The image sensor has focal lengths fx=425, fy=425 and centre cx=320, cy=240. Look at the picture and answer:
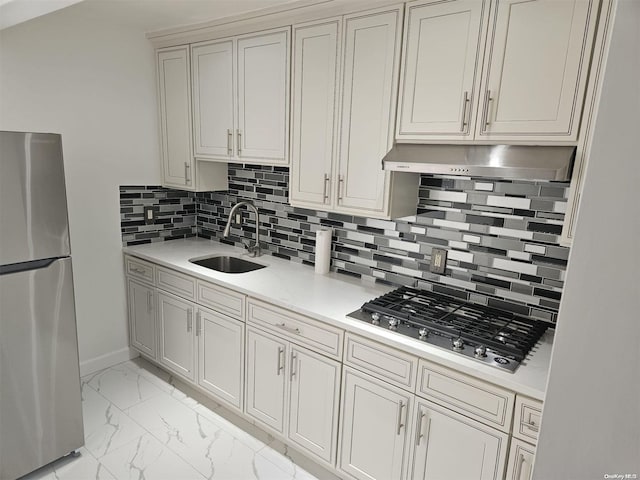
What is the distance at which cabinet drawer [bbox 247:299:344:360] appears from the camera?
2018mm

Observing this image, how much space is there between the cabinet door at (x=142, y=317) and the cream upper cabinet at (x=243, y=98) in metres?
1.06

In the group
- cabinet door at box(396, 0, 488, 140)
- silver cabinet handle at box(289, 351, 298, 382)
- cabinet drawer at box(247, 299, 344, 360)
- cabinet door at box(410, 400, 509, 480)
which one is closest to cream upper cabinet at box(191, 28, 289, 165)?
cabinet door at box(396, 0, 488, 140)

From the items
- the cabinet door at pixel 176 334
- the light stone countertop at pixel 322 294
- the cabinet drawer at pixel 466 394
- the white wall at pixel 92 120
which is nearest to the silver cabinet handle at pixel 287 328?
the light stone countertop at pixel 322 294

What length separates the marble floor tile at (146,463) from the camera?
2178mm

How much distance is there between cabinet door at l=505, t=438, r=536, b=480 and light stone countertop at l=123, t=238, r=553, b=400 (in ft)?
0.69

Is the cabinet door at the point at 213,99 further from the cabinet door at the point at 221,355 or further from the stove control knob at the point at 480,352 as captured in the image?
the stove control knob at the point at 480,352

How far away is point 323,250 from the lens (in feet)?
8.68

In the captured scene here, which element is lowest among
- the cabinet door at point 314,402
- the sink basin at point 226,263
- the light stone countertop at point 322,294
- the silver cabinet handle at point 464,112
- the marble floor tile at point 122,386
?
the marble floor tile at point 122,386

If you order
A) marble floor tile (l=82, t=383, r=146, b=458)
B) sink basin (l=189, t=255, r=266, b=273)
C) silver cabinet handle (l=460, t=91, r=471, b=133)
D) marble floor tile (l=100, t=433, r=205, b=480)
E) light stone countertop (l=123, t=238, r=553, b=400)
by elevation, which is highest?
silver cabinet handle (l=460, t=91, r=471, b=133)

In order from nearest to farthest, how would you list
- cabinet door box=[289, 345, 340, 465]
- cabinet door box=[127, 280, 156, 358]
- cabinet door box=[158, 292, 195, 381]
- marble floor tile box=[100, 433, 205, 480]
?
cabinet door box=[289, 345, 340, 465]
marble floor tile box=[100, 433, 205, 480]
cabinet door box=[158, 292, 195, 381]
cabinet door box=[127, 280, 156, 358]

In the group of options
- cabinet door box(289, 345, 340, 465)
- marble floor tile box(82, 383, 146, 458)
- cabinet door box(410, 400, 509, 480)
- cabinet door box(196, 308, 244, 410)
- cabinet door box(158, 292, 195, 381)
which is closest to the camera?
cabinet door box(410, 400, 509, 480)

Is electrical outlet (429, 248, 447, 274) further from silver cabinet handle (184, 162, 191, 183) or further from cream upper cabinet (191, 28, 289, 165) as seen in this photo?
silver cabinet handle (184, 162, 191, 183)

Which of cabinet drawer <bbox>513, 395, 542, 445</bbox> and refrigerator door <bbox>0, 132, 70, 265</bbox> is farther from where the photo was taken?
refrigerator door <bbox>0, 132, 70, 265</bbox>

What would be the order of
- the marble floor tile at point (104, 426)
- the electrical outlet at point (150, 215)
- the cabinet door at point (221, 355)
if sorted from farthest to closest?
1. the electrical outlet at point (150, 215)
2. the cabinet door at point (221, 355)
3. the marble floor tile at point (104, 426)
